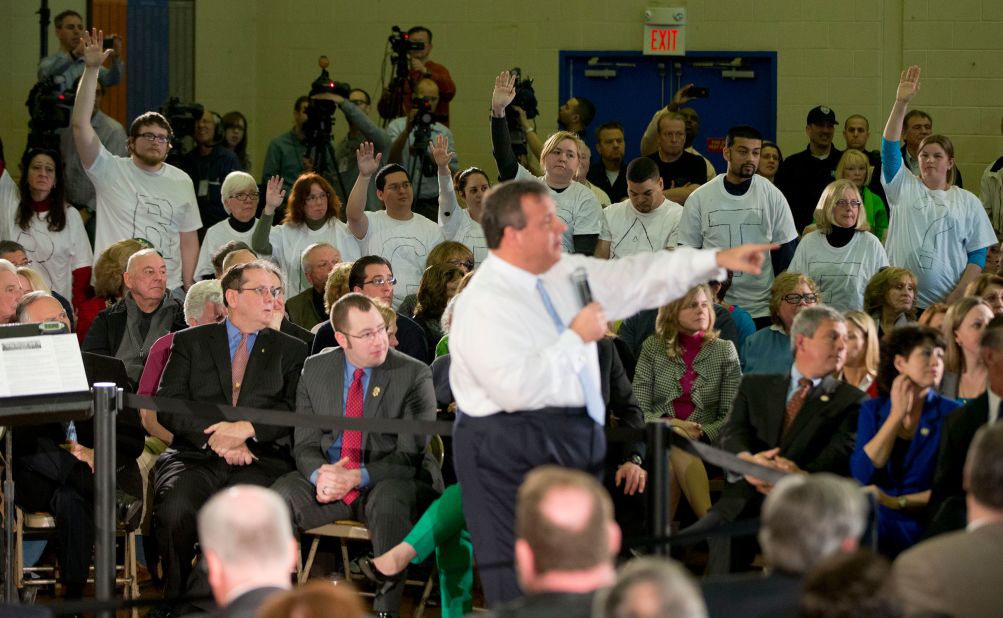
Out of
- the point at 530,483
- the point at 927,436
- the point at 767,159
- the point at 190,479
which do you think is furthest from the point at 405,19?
the point at 530,483

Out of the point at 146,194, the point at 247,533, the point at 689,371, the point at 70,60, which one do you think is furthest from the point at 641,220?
the point at 247,533

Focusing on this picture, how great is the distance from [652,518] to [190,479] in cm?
179

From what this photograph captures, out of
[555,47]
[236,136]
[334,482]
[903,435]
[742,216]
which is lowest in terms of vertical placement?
[334,482]

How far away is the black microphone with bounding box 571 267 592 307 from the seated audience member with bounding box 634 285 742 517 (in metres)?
1.85

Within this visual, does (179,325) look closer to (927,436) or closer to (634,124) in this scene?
(927,436)

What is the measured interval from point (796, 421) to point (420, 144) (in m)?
4.14

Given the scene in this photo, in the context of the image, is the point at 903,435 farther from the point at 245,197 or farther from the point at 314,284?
the point at 245,197

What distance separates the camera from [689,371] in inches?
219

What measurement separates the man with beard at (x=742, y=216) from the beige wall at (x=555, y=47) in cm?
313

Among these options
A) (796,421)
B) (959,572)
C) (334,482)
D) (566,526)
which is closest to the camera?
(566,526)

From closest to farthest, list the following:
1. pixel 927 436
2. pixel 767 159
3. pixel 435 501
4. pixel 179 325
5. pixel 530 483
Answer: pixel 530 483 → pixel 927 436 → pixel 435 501 → pixel 179 325 → pixel 767 159

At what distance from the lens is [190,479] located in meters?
4.96

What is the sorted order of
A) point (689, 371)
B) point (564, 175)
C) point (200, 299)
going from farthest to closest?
1. point (564, 175)
2. point (200, 299)
3. point (689, 371)

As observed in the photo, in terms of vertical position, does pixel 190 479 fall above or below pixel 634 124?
below
